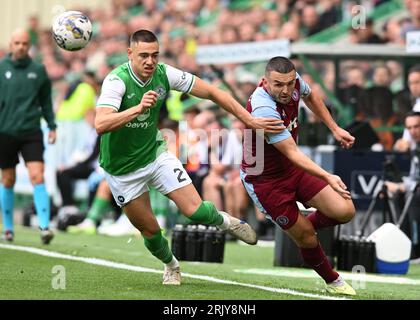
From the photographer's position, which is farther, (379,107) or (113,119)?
(379,107)

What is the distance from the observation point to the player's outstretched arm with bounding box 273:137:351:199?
29.6ft

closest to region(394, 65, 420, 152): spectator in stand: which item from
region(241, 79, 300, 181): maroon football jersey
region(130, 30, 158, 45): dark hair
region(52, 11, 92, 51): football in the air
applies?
region(241, 79, 300, 181): maroon football jersey

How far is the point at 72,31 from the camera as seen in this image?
10.8 m

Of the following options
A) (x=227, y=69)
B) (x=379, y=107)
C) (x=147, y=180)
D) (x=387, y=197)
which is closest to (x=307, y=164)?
(x=147, y=180)

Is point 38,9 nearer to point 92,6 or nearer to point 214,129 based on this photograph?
point 92,6

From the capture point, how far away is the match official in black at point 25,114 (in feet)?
47.5

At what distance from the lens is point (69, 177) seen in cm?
1980

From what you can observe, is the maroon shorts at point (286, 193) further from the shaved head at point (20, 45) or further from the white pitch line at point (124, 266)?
the shaved head at point (20, 45)

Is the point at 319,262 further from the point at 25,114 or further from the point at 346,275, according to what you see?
the point at 25,114

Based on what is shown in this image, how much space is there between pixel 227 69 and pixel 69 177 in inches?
139

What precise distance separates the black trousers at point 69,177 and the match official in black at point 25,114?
4992 mm

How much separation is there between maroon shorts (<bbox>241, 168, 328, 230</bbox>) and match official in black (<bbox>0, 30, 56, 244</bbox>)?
5095mm

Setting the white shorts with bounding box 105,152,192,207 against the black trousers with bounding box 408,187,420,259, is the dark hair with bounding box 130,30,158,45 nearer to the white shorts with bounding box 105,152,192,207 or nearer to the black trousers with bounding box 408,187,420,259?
the white shorts with bounding box 105,152,192,207
